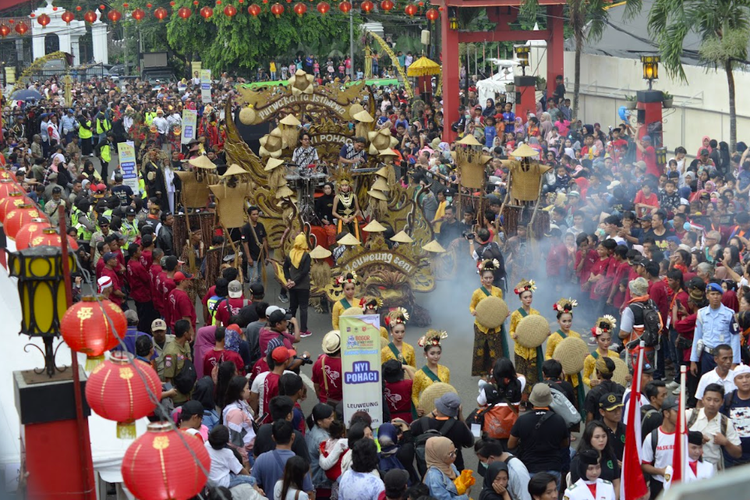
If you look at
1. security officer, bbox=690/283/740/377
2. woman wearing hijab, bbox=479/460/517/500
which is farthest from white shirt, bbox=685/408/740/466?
security officer, bbox=690/283/740/377

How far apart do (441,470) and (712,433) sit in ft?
7.04

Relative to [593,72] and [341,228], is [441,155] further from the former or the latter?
[593,72]

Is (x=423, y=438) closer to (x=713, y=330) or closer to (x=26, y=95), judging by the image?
(x=713, y=330)

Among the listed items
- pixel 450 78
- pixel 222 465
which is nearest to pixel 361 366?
pixel 222 465

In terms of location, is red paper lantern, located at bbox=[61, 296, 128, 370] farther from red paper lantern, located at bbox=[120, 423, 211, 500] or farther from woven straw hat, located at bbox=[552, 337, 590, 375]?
woven straw hat, located at bbox=[552, 337, 590, 375]

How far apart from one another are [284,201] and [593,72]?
1576 cm

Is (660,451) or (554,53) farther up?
(554,53)

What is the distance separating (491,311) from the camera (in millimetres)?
12008

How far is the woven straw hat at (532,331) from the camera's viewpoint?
36.6ft

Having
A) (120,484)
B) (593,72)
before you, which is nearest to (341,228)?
(120,484)

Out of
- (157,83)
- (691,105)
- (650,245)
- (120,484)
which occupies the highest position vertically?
(157,83)

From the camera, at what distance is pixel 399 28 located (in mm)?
54156

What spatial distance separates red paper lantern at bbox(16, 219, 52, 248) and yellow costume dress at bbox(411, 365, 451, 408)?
3616mm

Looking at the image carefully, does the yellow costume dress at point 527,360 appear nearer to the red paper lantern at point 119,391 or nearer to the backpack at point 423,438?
the backpack at point 423,438
